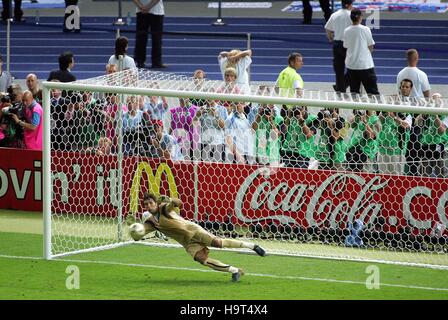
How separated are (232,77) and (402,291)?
17.3ft

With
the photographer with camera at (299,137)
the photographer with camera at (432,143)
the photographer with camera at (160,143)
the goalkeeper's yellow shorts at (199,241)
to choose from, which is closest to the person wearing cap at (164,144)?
the photographer with camera at (160,143)

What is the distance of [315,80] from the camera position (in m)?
25.7

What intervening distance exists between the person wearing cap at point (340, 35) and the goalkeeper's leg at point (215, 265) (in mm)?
7124

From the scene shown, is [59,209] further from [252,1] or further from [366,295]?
[252,1]

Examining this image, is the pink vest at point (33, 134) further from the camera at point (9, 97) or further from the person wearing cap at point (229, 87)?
the person wearing cap at point (229, 87)

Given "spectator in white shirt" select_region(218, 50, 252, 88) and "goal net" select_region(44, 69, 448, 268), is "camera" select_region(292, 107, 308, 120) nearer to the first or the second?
"goal net" select_region(44, 69, 448, 268)

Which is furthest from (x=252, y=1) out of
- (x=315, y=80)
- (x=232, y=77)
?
(x=232, y=77)

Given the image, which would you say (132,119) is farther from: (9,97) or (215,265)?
(215,265)

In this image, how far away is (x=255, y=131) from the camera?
18.4 m

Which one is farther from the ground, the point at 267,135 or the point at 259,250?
the point at 267,135

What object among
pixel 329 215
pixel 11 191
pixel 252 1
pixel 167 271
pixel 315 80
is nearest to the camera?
pixel 167 271

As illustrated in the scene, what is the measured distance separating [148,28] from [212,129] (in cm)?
781

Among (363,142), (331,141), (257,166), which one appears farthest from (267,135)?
(363,142)

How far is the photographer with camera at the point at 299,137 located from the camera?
18219mm
